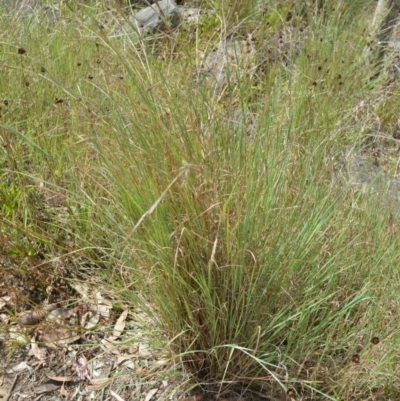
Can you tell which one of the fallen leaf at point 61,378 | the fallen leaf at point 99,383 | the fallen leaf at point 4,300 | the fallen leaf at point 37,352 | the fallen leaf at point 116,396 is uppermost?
the fallen leaf at point 4,300

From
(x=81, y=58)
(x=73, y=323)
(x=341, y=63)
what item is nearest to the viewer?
(x=73, y=323)

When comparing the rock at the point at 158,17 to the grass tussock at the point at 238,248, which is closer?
the grass tussock at the point at 238,248

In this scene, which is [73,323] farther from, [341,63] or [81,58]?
[341,63]

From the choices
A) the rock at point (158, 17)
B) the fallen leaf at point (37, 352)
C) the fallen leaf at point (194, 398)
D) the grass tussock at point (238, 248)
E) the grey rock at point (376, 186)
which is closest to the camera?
the grass tussock at point (238, 248)

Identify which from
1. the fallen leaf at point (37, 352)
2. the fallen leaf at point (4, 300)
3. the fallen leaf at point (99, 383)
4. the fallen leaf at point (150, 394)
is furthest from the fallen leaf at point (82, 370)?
the fallen leaf at point (4, 300)

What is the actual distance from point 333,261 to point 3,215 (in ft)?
4.39

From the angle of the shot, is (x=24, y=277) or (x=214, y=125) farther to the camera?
(x=24, y=277)

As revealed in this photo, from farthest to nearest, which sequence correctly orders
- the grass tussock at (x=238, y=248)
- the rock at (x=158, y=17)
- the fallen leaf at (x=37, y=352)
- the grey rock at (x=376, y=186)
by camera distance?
the rock at (x=158, y=17), the grey rock at (x=376, y=186), the fallen leaf at (x=37, y=352), the grass tussock at (x=238, y=248)

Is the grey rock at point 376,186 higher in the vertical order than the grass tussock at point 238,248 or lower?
lower

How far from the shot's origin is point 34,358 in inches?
85.7

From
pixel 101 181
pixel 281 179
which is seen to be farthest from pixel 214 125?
pixel 101 181

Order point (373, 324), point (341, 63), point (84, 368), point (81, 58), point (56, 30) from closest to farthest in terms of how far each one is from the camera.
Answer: point (373, 324) < point (84, 368) < point (81, 58) < point (56, 30) < point (341, 63)

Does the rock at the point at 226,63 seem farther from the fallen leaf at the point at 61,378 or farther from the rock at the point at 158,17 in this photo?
the fallen leaf at the point at 61,378

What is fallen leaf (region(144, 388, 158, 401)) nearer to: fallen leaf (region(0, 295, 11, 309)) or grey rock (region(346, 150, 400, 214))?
fallen leaf (region(0, 295, 11, 309))
